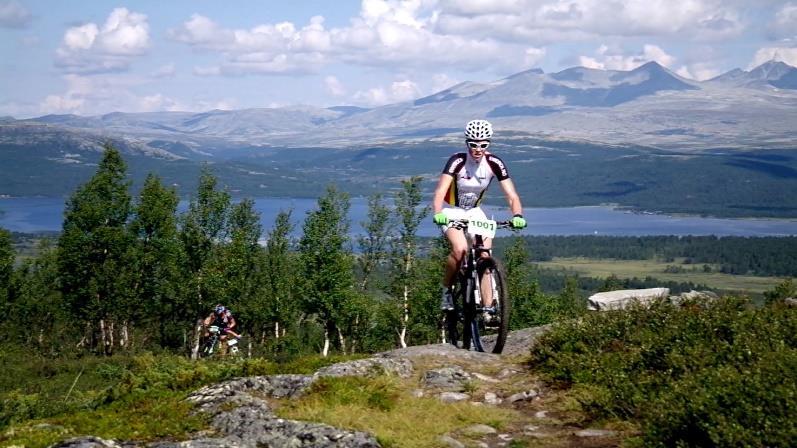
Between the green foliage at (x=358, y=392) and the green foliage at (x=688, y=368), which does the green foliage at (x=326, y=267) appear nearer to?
the green foliage at (x=688, y=368)

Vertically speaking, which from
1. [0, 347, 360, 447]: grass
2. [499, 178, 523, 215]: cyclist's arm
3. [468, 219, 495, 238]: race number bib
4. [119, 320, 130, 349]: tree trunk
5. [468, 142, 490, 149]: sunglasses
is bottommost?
[119, 320, 130, 349]: tree trunk

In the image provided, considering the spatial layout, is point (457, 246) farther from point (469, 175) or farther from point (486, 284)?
point (469, 175)

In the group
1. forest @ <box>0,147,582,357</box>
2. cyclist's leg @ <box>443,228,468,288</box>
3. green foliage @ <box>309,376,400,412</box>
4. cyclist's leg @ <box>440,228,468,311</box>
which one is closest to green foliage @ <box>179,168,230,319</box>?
forest @ <box>0,147,582,357</box>

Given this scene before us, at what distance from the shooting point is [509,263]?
64188mm

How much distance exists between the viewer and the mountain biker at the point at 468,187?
11.0 m

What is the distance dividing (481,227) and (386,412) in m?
4.11

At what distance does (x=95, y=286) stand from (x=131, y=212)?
7.19m

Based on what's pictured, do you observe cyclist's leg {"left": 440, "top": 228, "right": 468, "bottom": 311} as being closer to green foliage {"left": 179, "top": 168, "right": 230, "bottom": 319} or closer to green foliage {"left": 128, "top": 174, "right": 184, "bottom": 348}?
green foliage {"left": 179, "top": 168, "right": 230, "bottom": 319}

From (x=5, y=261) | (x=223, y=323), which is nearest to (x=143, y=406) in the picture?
(x=223, y=323)

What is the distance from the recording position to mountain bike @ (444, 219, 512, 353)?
10703 mm

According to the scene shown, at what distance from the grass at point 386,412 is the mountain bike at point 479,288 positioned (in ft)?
8.57

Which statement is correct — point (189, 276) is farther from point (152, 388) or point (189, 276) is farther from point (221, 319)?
point (152, 388)

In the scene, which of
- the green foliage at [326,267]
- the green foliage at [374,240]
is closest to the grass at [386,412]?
the green foliage at [326,267]

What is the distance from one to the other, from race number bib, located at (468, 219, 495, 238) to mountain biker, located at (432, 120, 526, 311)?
0.11 metres
